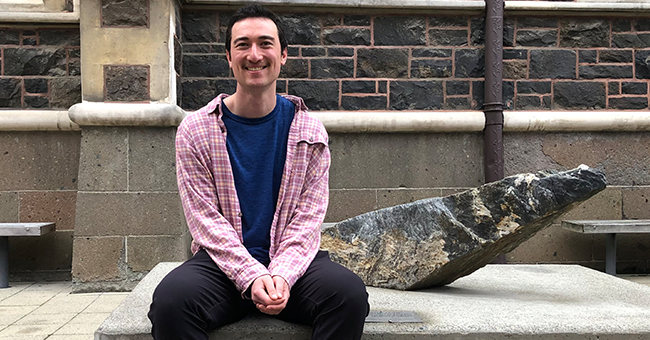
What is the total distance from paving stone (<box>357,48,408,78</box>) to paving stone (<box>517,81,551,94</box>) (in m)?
1.12

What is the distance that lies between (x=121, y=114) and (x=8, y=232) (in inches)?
51.3

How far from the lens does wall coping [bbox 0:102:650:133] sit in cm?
426

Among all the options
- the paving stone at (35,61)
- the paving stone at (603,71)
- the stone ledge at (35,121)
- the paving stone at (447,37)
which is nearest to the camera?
the stone ledge at (35,121)

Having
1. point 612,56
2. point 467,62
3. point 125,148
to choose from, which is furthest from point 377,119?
point 612,56

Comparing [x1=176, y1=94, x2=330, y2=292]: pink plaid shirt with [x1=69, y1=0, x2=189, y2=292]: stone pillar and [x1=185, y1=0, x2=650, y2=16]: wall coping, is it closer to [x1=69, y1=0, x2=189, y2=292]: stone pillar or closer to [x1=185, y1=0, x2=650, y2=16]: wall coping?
[x1=69, y1=0, x2=189, y2=292]: stone pillar

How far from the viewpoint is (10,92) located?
4742 mm

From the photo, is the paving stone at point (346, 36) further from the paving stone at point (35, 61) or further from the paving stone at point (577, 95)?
the paving stone at point (35, 61)

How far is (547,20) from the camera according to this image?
513cm

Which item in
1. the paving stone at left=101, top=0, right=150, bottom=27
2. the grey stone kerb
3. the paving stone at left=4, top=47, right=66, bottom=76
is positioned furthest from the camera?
the paving stone at left=4, top=47, right=66, bottom=76

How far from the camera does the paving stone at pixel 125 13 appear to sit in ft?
14.3

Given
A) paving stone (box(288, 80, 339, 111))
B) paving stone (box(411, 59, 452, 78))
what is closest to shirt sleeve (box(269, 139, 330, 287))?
paving stone (box(288, 80, 339, 111))

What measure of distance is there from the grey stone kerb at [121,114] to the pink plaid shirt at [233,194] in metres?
2.36

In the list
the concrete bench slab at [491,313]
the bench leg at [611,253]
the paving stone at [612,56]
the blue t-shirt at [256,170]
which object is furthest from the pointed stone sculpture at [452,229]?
the paving stone at [612,56]

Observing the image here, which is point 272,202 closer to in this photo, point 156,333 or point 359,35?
point 156,333
